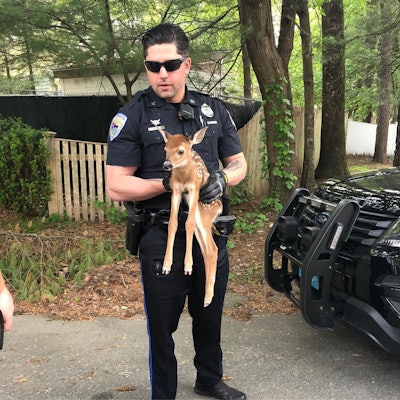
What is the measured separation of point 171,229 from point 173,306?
51cm

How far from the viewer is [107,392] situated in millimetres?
2789

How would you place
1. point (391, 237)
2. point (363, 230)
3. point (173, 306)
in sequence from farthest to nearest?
point (363, 230)
point (391, 237)
point (173, 306)

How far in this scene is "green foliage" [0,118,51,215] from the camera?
6.29m

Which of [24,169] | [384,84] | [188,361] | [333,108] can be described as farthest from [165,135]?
[384,84]

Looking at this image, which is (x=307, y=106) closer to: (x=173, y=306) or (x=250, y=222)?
(x=250, y=222)

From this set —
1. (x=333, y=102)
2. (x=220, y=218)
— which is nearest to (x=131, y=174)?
(x=220, y=218)

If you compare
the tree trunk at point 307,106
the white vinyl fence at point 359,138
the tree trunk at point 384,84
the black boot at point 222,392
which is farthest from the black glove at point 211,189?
the white vinyl fence at point 359,138

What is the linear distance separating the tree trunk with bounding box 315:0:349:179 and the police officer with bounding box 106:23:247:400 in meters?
7.44

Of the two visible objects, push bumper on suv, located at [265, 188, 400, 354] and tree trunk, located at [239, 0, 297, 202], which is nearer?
push bumper on suv, located at [265, 188, 400, 354]

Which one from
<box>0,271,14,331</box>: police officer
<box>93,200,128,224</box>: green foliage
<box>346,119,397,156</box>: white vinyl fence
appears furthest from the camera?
<box>346,119,397,156</box>: white vinyl fence

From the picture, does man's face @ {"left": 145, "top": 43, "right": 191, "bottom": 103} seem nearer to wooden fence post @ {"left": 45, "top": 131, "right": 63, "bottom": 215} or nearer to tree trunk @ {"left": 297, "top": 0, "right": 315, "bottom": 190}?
wooden fence post @ {"left": 45, "top": 131, "right": 63, "bottom": 215}

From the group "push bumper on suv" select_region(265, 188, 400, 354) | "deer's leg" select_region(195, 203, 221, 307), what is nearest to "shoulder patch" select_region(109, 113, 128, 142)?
"deer's leg" select_region(195, 203, 221, 307)

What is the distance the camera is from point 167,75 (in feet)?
7.07

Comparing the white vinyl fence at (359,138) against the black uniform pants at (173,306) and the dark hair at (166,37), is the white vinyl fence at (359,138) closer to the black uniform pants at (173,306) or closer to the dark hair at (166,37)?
the black uniform pants at (173,306)
